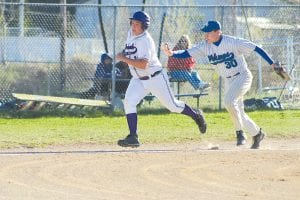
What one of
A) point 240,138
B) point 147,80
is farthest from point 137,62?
point 240,138

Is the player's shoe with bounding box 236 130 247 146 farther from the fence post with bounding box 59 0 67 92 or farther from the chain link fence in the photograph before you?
the fence post with bounding box 59 0 67 92

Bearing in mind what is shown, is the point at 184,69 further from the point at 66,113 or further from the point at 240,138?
the point at 240,138

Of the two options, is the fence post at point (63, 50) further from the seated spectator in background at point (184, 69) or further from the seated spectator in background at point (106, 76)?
the seated spectator in background at point (184, 69)

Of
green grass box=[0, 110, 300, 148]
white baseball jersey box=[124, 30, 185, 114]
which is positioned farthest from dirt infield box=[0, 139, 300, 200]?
green grass box=[0, 110, 300, 148]

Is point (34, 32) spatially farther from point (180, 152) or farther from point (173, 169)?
point (173, 169)

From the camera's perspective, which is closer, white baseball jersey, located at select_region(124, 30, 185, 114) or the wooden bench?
white baseball jersey, located at select_region(124, 30, 185, 114)

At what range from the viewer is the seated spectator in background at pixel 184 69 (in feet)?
Result: 61.2

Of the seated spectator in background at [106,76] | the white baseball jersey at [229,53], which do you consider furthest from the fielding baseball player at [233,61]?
the seated spectator in background at [106,76]

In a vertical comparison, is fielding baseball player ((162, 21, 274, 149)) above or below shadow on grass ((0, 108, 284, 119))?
above

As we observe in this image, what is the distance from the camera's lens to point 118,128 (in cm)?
1555

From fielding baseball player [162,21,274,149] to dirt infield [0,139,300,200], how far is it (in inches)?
A: 16.4

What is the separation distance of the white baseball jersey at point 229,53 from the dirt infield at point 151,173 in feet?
3.81

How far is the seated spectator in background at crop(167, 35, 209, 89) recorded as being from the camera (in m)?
18.6

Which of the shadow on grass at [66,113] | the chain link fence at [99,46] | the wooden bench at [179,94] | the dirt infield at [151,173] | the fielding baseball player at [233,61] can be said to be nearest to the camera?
the dirt infield at [151,173]
